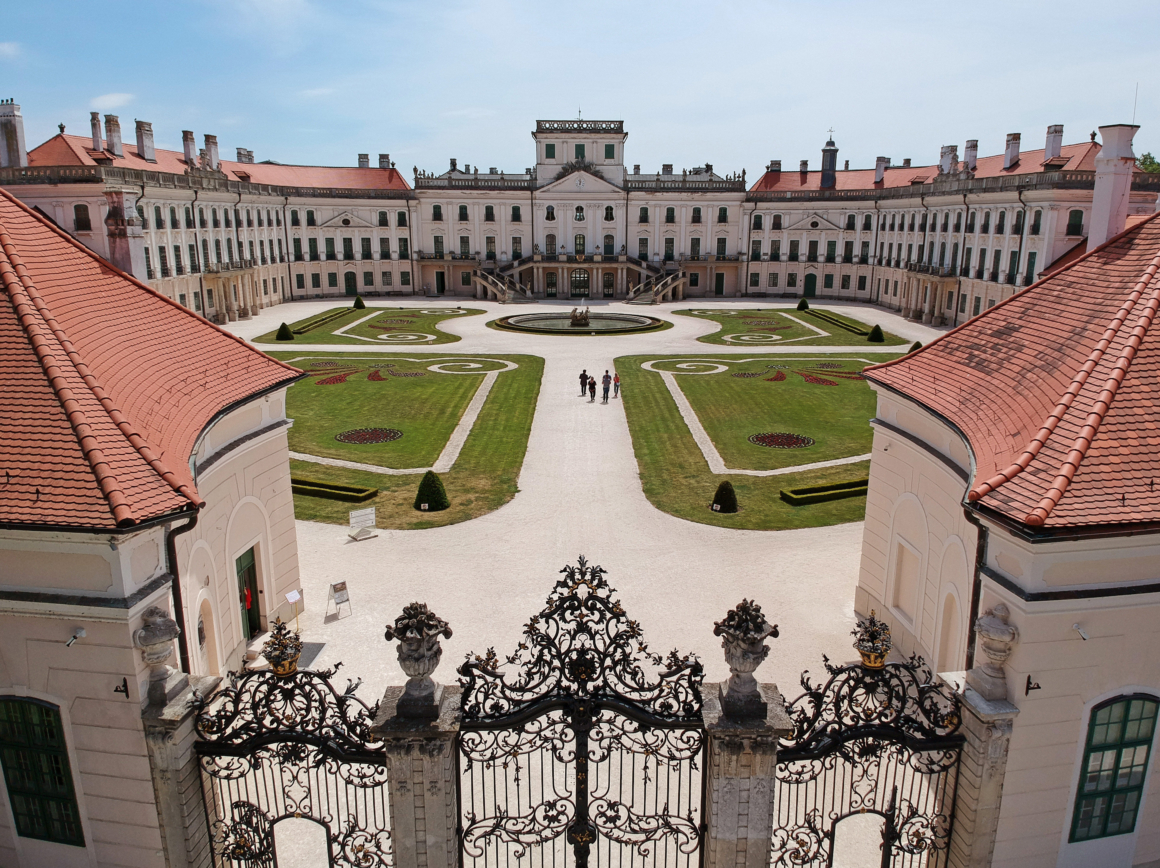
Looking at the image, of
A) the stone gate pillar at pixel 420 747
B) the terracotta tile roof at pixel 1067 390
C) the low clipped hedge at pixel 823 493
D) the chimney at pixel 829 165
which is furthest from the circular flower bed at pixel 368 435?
the chimney at pixel 829 165

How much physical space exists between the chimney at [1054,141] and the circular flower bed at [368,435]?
50.8 metres

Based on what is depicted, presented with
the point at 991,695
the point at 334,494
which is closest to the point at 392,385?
the point at 334,494

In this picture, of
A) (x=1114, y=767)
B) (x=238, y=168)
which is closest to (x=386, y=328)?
(x=238, y=168)

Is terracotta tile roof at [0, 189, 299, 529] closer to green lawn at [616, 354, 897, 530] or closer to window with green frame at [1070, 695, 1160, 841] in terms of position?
window with green frame at [1070, 695, 1160, 841]

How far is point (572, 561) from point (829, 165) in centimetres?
7421

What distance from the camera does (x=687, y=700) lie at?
10047 mm

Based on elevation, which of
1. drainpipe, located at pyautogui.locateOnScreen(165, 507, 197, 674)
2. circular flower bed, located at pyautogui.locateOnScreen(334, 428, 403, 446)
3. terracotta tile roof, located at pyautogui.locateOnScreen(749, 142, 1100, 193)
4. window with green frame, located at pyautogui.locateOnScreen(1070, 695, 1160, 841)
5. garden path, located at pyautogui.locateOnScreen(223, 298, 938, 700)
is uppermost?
terracotta tile roof, located at pyautogui.locateOnScreen(749, 142, 1100, 193)

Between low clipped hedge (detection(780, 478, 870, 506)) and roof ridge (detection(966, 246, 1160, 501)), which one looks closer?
roof ridge (detection(966, 246, 1160, 501))

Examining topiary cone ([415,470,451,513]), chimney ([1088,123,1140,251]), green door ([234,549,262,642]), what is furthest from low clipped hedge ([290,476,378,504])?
chimney ([1088,123,1140,251])

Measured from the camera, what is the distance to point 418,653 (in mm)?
9453

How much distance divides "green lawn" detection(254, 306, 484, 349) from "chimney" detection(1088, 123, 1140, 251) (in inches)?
1774

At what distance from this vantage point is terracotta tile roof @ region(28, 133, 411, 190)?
55.0 metres

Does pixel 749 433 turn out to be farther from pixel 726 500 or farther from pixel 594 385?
pixel 726 500

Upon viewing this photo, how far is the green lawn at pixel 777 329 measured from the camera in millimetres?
59469
